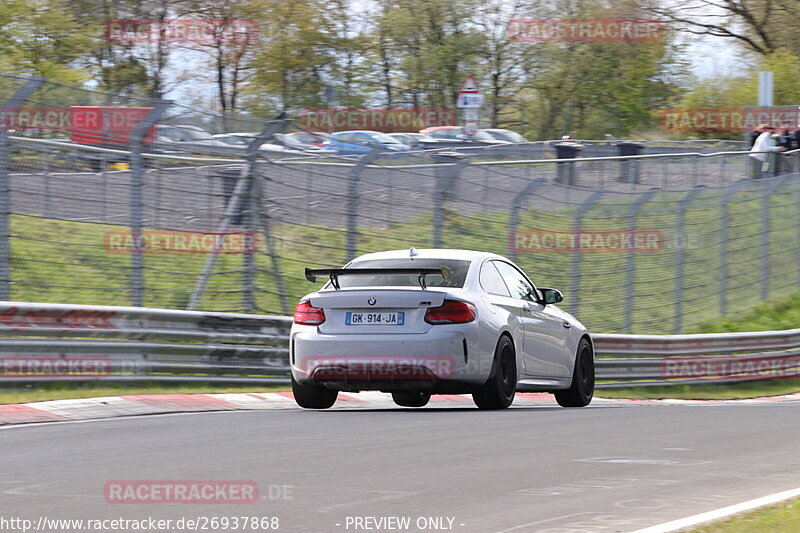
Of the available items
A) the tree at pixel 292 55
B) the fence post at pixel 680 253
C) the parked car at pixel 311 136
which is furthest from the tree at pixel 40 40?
the fence post at pixel 680 253

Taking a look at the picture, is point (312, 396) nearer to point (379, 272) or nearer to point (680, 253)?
point (379, 272)

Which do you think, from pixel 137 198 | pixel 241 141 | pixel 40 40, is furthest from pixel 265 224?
pixel 40 40

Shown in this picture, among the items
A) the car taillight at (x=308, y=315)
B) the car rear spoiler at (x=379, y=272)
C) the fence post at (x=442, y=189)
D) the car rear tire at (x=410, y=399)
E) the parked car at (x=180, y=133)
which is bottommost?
the car rear tire at (x=410, y=399)

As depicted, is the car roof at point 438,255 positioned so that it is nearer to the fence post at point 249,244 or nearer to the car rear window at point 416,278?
the car rear window at point 416,278

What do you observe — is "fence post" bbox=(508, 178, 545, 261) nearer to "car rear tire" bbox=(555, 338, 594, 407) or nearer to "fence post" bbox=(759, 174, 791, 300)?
"car rear tire" bbox=(555, 338, 594, 407)

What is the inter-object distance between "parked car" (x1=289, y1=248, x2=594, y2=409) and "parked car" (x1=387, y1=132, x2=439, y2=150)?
32.9m

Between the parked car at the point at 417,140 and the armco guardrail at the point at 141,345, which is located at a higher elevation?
the parked car at the point at 417,140

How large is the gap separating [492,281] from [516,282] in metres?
0.75

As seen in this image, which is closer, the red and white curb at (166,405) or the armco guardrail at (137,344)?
the red and white curb at (166,405)

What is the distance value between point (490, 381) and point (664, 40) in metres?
52.9

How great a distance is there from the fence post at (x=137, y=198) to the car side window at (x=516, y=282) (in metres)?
3.48

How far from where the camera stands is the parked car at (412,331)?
11.0 metres

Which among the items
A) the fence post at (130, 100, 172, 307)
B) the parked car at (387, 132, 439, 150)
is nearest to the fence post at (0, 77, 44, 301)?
the fence post at (130, 100, 172, 307)

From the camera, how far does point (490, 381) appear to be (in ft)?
37.6
